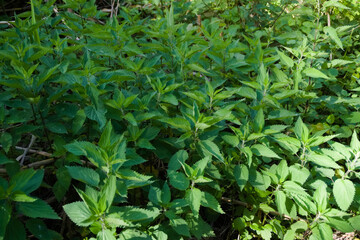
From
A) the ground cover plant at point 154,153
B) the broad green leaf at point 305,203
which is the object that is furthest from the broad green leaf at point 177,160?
the broad green leaf at point 305,203

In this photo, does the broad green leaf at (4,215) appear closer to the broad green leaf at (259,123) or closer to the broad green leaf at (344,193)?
the broad green leaf at (259,123)

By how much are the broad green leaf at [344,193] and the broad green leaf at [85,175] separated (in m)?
1.18

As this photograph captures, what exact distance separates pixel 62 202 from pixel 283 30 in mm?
3105

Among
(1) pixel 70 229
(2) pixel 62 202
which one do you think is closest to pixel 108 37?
(2) pixel 62 202

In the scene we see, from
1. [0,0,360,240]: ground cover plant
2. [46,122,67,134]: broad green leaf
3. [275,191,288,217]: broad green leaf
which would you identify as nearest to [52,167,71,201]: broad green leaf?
[0,0,360,240]: ground cover plant

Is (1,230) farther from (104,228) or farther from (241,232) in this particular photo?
(241,232)

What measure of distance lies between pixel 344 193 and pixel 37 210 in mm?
1433

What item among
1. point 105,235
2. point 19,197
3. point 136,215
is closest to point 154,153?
point 136,215

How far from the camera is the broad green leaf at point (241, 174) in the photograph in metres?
1.62

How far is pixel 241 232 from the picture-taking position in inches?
73.0

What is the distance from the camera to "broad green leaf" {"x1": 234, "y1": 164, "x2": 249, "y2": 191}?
162cm

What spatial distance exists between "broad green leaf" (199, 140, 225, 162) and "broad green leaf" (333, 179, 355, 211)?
609 mm

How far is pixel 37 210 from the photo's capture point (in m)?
1.16

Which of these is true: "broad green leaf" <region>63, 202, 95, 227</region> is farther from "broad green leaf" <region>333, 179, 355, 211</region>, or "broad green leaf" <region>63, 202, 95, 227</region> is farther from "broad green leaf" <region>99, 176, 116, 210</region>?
"broad green leaf" <region>333, 179, 355, 211</region>
